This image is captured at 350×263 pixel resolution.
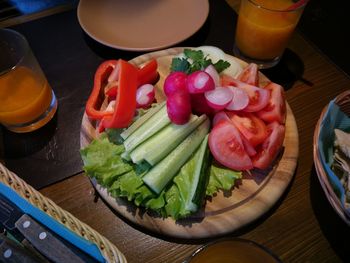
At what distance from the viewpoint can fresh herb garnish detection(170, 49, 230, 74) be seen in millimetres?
1280

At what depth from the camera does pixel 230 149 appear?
3.61 feet

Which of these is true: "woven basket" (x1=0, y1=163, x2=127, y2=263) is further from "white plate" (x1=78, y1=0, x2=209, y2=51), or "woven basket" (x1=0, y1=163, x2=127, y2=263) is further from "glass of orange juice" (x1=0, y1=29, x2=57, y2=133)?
"white plate" (x1=78, y1=0, x2=209, y2=51)

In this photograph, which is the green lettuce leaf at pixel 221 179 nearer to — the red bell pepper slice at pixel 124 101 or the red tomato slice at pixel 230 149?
the red tomato slice at pixel 230 149

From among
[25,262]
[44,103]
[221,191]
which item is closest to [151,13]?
[44,103]

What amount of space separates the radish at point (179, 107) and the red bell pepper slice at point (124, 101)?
18cm

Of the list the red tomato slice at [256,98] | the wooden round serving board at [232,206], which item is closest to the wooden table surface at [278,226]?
the wooden round serving board at [232,206]

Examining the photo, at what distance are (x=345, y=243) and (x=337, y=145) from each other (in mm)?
319

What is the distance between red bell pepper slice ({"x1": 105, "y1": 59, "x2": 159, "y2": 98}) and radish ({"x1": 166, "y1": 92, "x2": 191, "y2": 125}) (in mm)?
267

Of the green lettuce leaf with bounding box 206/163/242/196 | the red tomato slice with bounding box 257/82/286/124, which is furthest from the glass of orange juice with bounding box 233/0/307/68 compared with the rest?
the green lettuce leaf with bounding box 206/163/242/196

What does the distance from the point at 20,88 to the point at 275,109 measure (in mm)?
949

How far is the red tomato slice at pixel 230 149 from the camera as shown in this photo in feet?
3.62

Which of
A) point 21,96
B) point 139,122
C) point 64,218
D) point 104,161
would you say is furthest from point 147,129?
point 21,96

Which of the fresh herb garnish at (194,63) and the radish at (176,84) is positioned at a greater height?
the radish at (176,84)

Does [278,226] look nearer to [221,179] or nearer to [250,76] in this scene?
[221,179]
